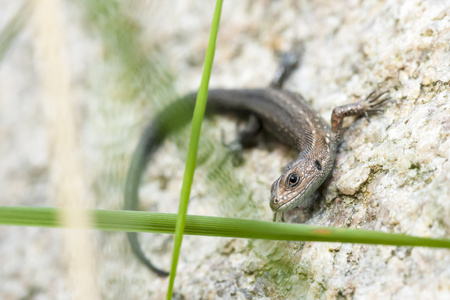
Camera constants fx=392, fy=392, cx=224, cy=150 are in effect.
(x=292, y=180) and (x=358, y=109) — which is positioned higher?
(x=358, y=109)

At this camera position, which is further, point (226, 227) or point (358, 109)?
point (358, 109)

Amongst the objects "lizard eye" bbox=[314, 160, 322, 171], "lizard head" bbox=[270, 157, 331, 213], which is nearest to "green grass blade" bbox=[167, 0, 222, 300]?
"lizard head" bbox=[270, 157, 331, 213]

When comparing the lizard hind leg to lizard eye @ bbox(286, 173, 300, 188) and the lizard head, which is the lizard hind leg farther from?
lizard eye @ bbox(286, 173, 300, 188)

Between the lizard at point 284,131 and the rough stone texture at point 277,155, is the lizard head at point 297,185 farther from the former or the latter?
the rough stone texture at point 277,155

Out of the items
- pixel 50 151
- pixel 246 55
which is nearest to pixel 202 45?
pixel 246 55

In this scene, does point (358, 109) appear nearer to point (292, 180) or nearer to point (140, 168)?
point (292, 180)

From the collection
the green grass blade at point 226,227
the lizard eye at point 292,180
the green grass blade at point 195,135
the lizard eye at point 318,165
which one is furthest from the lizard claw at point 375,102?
the green grass blade at point 195,135

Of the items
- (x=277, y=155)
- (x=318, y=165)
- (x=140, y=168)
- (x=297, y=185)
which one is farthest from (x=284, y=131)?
(x=140, y=168)

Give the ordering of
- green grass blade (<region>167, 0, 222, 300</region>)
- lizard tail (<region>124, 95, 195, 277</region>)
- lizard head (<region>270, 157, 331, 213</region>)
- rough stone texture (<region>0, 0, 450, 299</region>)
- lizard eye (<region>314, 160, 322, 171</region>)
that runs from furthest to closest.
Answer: lizard tail (<region>124, 95, 195, 277</region>) < lizard eye (<region>314, 160, 322, 171</region>) < lizard head (<region>270, 157, 331, 213</region>) < rough stone texture (<region>0, 0, 450, 299</region>) < green grass blade (<region>167, 0, 222, 300</region>)
